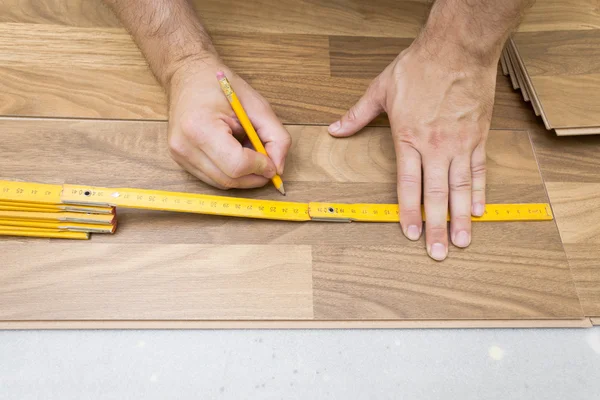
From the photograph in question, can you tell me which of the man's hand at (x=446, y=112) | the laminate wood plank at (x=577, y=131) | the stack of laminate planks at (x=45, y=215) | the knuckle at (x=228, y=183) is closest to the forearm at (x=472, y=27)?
the man's hand at (x=446, y=112)

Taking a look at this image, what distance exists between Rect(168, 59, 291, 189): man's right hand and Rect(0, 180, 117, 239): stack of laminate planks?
25 cm

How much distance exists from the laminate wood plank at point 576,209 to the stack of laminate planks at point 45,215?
3.97 feet

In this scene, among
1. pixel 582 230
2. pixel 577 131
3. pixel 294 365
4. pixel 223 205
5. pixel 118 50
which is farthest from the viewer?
pixel 118 50

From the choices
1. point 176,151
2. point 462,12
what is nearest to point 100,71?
point 176,151

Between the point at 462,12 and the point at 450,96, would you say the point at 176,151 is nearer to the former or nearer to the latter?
the point at 450,96

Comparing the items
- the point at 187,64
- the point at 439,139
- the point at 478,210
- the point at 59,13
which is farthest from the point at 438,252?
the point at 59,13

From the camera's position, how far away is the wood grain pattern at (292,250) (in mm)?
1126

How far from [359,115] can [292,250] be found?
0.46 metres

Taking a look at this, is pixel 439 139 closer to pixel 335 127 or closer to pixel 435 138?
pixel 435 138

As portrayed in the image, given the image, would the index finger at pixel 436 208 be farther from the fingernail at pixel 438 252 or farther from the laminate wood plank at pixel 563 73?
the laminate wood plank at pixel 563 73

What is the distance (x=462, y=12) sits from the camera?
1267 mm

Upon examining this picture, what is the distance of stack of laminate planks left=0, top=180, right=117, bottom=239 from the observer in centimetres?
112

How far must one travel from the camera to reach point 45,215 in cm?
114

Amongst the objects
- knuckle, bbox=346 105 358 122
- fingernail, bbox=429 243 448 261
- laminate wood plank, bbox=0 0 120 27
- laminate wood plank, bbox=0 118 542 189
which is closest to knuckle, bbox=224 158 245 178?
laminate wood plank, bbox=0 118 542 189
